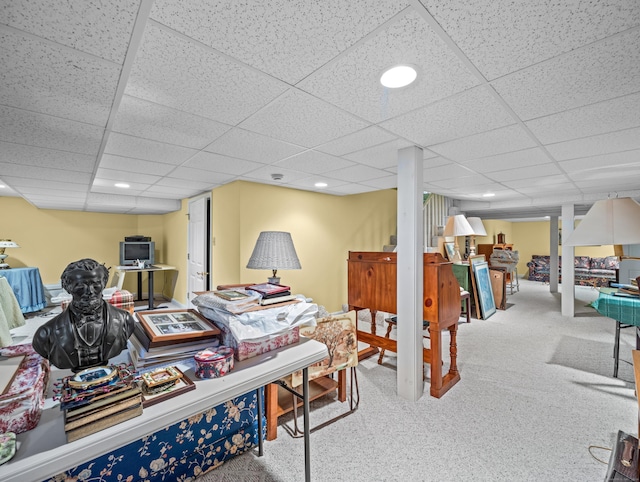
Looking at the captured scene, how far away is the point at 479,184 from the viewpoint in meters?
4.22

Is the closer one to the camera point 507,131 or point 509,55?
point 509,55

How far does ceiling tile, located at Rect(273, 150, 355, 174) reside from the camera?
9.04 feet

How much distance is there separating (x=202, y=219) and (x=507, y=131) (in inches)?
167

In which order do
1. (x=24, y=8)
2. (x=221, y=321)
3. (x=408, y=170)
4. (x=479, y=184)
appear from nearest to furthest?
1. (x=24, y=8)
2. (x=221, y=321)
3. (x=408, y=170)
4. (x=479, y=184)

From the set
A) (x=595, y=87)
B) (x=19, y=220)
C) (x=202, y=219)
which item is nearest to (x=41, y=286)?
(x=19, y=220)

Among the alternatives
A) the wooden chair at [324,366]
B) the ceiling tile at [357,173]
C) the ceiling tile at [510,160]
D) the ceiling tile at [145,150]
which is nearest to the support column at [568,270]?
the ceiling tile at [510,160]

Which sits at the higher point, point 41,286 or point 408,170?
point 408,170

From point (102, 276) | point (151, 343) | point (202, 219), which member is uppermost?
point (202, 219)

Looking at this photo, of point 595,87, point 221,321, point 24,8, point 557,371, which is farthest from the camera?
point 557,371

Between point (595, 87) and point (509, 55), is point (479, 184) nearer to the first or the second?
point (595, 87)

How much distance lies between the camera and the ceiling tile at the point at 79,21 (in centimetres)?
95

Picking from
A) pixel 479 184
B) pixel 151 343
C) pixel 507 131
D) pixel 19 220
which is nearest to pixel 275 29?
pixel 151 343

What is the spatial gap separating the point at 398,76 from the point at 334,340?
5.71 feet

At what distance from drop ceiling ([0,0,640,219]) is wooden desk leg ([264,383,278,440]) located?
70.2 inches
